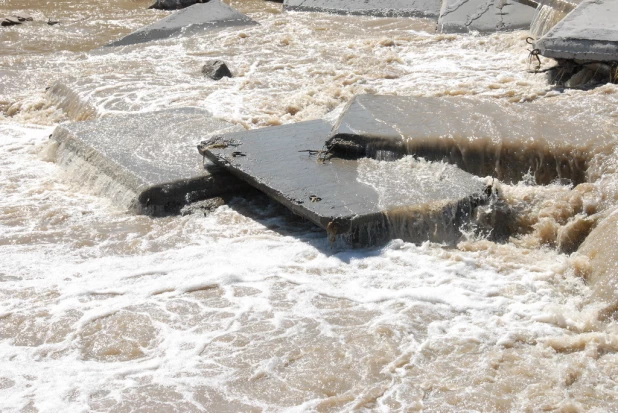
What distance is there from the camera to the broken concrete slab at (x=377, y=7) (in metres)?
10.8

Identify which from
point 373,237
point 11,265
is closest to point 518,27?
point 373,237

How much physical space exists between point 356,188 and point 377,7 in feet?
22.1

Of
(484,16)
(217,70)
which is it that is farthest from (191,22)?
(484,16)

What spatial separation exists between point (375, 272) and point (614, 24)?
4.19m

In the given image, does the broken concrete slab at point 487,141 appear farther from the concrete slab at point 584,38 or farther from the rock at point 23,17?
the rock at point 23,17

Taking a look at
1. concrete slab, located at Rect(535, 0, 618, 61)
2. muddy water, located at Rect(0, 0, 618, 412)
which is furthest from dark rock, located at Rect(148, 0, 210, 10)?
concrete slab, located at Rect(535, 0, 618, 61)

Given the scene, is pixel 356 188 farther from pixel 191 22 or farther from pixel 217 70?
pixel 191 22

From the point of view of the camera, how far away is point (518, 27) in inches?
368

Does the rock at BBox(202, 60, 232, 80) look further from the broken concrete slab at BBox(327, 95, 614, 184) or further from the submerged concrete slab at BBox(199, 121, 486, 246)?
the broken concrete slab at BBox(327, 95, 614, 184)

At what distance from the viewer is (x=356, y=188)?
484cm

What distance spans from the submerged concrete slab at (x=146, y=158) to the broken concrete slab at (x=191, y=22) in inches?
145

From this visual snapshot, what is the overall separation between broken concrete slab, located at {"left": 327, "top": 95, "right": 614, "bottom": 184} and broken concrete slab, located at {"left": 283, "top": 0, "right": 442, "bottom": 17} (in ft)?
18.2

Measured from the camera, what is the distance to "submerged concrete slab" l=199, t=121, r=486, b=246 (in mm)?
4586

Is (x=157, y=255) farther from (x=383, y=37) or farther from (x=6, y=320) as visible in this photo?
(x=383, y=37)
